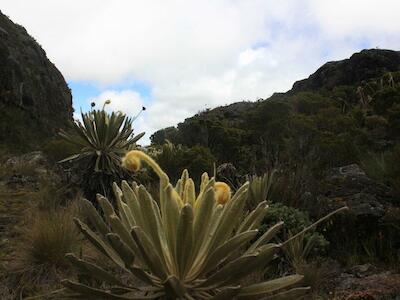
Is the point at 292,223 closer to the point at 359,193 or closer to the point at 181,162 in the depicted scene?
the point at 359,193

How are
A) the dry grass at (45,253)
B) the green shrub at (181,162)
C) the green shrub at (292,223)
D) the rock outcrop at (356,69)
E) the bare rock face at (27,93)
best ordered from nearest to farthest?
the dry grass at (45,253) < the green shrub at (292,223) < the green shrub at (181,162) < the bare rock face at (27,93) < the rock outcrop at (356,69)

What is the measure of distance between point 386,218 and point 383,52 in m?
30.6

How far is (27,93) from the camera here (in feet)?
67.6

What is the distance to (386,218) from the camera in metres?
8.16

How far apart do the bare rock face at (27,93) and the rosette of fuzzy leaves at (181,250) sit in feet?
52.0

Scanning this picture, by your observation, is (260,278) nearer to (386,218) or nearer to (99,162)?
(386,218)

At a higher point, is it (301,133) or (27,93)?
(27,93)

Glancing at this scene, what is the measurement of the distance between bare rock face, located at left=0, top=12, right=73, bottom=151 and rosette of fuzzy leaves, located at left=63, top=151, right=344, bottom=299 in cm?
1585

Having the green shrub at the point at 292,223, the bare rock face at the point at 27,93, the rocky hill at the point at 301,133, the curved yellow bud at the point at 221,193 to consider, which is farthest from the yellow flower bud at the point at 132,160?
the bare rock face at the point at 27,93

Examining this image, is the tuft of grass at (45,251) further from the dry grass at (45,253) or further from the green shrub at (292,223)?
the green shrub at (292,223)

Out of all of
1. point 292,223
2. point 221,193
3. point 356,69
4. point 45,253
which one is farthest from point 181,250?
point 356,69

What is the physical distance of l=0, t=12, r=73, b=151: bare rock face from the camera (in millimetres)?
18922

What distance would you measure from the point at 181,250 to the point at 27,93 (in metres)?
19.2

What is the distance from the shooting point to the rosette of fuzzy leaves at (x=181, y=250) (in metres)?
2.74
